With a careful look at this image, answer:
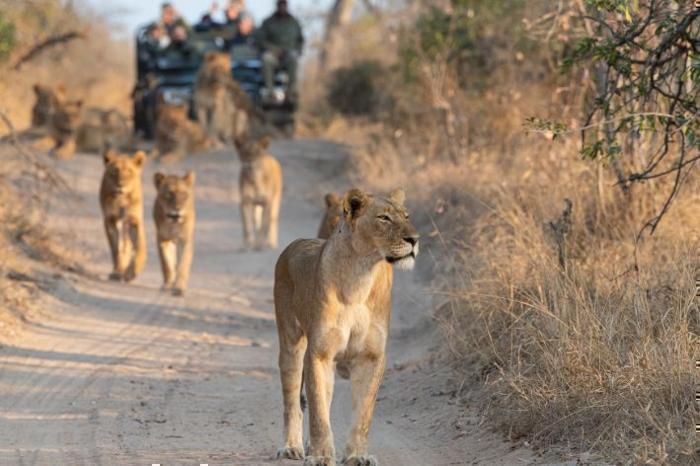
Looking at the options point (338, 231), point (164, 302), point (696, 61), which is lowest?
point (164, 302)

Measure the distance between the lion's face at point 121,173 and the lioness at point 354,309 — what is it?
599cm

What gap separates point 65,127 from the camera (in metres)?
19.1

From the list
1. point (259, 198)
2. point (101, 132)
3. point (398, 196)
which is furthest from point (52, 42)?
point (398, 196)

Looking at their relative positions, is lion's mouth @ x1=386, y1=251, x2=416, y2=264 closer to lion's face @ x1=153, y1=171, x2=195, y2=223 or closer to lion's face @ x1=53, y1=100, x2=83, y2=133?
lion's face @ x1=153, y1=171, x2=195, y2=223

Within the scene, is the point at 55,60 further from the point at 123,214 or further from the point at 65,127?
the point at 123,214

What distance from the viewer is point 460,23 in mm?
16094

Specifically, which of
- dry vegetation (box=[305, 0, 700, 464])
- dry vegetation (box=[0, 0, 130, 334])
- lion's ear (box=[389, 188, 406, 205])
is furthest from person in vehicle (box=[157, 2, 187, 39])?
lion's ear (box=[389, 188, 406, 205])

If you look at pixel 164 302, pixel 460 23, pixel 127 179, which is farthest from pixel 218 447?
pixel 460 23

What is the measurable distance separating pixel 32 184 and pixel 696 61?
10.1 metres

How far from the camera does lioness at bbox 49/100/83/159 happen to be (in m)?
18.9

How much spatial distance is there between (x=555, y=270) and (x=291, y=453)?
203cm

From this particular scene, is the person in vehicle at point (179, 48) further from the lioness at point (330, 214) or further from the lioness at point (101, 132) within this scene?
the lioness at point (330, 214)

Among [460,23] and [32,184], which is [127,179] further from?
[460,23]

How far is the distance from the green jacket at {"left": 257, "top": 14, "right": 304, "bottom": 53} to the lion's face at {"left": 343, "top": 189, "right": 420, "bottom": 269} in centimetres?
1694
